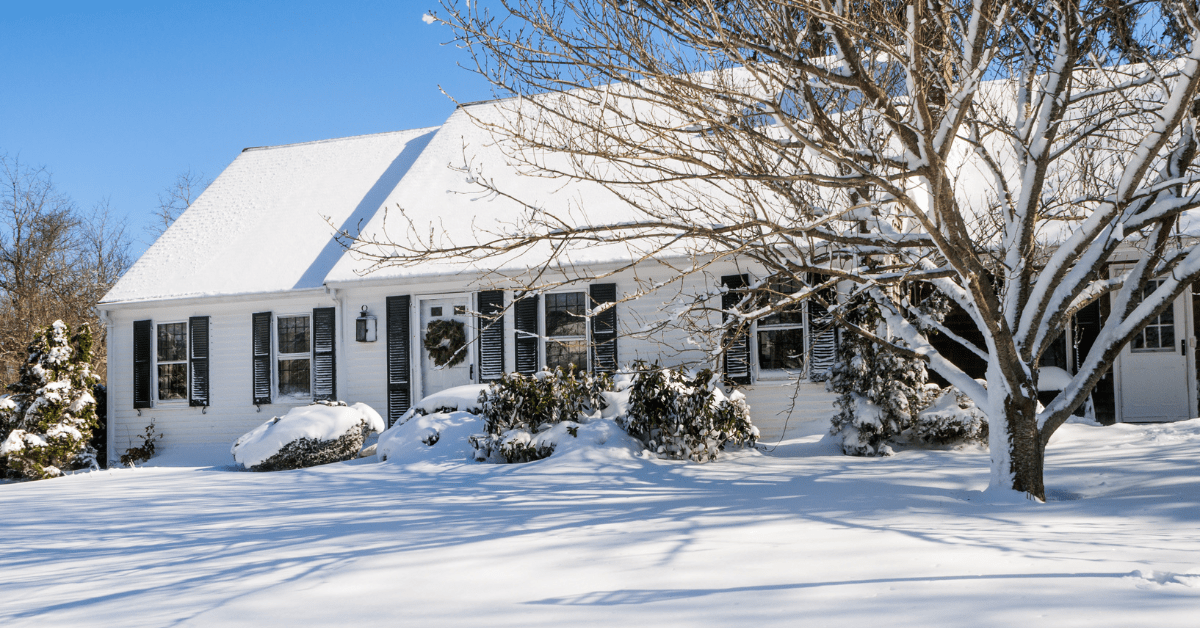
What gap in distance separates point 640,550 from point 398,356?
8538mm

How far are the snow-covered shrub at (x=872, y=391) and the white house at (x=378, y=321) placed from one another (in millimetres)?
1198

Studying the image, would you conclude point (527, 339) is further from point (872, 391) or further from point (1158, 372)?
point (1158, 372)

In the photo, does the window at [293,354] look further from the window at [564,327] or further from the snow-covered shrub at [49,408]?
the window at [564,327]

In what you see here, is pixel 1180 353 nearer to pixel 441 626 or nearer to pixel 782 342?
pixel 782 342

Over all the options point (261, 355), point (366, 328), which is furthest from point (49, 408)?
point (366, 328)

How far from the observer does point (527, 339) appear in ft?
38.7

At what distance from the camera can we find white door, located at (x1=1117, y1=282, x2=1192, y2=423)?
33.9 ft

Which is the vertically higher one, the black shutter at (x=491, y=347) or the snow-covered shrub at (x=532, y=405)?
the black shutter at (x=491, y=347)

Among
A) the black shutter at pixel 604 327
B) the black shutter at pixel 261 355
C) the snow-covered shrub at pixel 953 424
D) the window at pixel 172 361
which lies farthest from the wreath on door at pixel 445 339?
the snow-covered shrub at pixel 953 424

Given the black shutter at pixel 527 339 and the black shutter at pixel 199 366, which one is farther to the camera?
the black shutter at pixel 199 366

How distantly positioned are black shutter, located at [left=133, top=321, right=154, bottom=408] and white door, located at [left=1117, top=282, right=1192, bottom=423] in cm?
1412

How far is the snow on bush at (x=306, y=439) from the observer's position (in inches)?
400

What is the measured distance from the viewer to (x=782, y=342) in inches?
432

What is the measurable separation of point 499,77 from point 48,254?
24641mm
